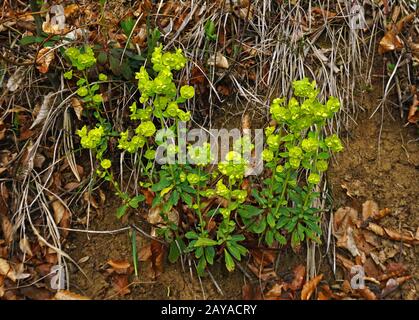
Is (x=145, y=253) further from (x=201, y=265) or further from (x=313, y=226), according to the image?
(x=313, y=226)

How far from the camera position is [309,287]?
2355mm

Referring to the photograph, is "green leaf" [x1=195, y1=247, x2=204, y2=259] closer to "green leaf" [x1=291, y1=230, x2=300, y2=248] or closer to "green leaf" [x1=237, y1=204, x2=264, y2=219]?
"green leaf" [x1=237, y1=204, x2=264, y2=219]

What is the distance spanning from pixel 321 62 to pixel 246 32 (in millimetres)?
426

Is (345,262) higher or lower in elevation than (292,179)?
lower

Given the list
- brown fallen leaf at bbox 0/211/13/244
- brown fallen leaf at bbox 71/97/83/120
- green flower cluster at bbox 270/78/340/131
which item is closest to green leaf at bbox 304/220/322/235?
green flower cluster at bbox 270/78/340/131

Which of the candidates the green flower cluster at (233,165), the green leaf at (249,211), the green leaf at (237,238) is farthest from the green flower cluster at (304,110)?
the green leaf at (237,238)

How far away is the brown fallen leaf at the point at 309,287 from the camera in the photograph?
234cm

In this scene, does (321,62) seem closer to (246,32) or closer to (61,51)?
(246,32)

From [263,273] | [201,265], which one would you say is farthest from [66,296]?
[263,273]

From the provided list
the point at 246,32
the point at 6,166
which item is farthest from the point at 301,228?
the point at 6,166

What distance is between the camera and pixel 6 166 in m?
2.65

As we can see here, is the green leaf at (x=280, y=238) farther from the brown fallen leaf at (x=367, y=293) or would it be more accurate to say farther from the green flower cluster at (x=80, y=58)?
the green flower cluster at (x=80, y=58)

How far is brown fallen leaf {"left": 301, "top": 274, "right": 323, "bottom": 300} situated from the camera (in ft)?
7.67

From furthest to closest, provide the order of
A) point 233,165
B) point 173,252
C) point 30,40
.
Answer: point 30,40 → point 173,252 → point 233,165
